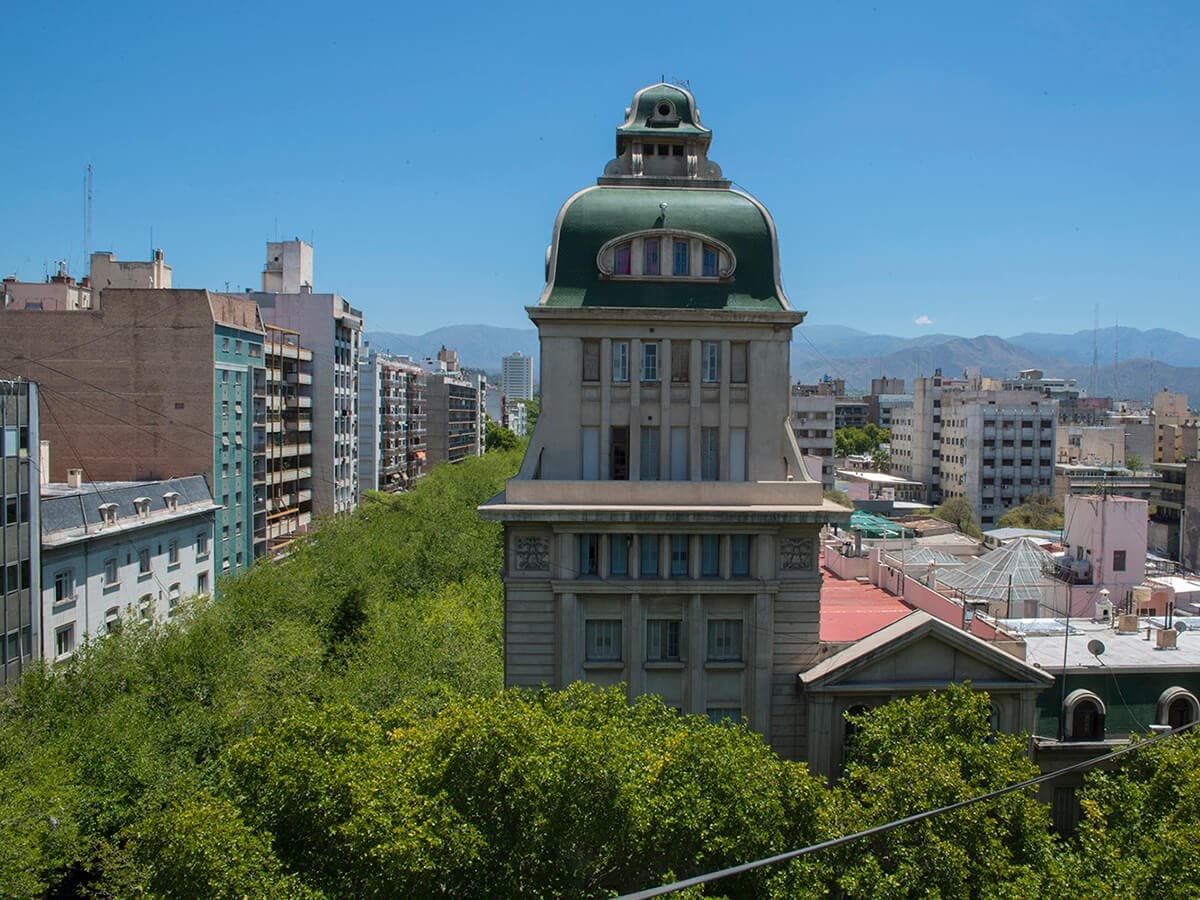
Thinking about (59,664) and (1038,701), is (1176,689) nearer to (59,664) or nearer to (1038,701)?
(1038,701)

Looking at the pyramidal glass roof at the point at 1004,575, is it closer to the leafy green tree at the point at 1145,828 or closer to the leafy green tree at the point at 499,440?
the leafy green tree at the point at 1145,828

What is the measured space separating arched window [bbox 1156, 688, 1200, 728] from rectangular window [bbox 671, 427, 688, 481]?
56.8 ft

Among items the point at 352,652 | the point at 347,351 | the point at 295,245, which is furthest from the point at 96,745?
the point at 295,245

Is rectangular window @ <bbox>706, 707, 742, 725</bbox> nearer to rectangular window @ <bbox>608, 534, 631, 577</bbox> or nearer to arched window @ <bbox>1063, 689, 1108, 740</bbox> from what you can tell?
rectangular window @ <bbox>608, 534, 631, 577</bbox>

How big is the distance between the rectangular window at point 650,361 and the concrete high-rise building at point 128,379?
40068 millimetres

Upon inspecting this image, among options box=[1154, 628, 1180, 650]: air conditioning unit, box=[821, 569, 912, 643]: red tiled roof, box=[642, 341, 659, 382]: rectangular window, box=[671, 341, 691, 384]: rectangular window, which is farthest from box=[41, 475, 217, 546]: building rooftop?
box=[1154, 628, 1180, 650]: air conditioning unit

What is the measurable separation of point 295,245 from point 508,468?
112ft

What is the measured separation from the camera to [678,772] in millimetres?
22516

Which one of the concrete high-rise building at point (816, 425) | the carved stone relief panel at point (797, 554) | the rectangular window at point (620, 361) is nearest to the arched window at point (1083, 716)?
the carved stone relief panel at point (797, 554)

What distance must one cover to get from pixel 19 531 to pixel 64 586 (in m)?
4.70

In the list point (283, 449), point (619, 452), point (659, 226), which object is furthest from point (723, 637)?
point (283, 449)

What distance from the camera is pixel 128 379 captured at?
6291cm

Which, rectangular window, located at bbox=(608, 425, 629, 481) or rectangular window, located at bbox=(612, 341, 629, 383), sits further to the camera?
rectangular window, located at bbox=(608, 425, 629, 481)

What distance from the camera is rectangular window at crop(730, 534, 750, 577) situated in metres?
31.8
